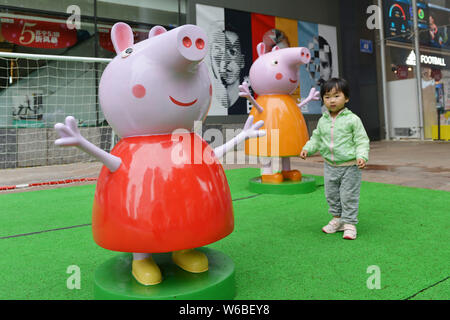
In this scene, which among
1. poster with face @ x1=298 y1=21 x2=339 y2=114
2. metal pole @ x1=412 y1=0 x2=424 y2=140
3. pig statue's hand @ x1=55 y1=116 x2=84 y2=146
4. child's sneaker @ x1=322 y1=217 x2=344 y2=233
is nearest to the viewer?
pig statue's hand @ x1=55 y1=116 x2=84 y2=146

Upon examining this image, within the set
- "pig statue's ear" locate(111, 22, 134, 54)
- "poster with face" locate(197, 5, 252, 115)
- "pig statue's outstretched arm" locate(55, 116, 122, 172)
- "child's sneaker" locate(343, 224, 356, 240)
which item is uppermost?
"poster with face" locate(197, 5, 252, 115)

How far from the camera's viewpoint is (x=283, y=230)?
100.0 inches

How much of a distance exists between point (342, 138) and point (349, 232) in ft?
1.97

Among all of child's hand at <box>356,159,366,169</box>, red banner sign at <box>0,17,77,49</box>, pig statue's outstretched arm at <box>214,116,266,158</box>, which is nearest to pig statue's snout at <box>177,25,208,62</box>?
pig statue's outstretched arm at <box>214,116,266,158</box>

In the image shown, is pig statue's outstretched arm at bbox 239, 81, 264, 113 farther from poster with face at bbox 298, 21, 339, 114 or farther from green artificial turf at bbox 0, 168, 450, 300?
poster with face at bbox 298, 21, 339, 114

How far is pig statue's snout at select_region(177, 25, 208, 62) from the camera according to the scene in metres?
1.39

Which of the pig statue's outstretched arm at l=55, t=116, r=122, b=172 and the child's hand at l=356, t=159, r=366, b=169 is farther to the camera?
the child's hand at l=356, t=159, r=366, b=169

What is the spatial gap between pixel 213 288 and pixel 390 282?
2.62 ft

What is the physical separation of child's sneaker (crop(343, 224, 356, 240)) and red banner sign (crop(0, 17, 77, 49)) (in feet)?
24.1

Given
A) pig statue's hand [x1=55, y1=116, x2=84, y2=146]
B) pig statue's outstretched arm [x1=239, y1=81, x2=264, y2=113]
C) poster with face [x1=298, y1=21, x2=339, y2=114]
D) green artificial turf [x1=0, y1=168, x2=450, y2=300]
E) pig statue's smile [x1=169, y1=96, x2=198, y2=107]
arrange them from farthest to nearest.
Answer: poster with face [x1=298, y1=21, x2=339, y2=114], pig statue's outstretched arm [x1=239, y1=81, x2=264, y2=113], green artificial turf [x1=0, y1=168, x2=450, y2=300], pig statue's smile [x1=169, y1=96, x2=198, y2=107], pig statue's hand [x1=55, y1=116, x2=84, y2=146]

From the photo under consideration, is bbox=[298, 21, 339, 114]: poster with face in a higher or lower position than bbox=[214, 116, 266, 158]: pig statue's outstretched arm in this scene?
higher

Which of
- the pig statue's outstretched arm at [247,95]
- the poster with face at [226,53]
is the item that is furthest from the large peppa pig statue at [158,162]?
the poster with face at [226,53]
